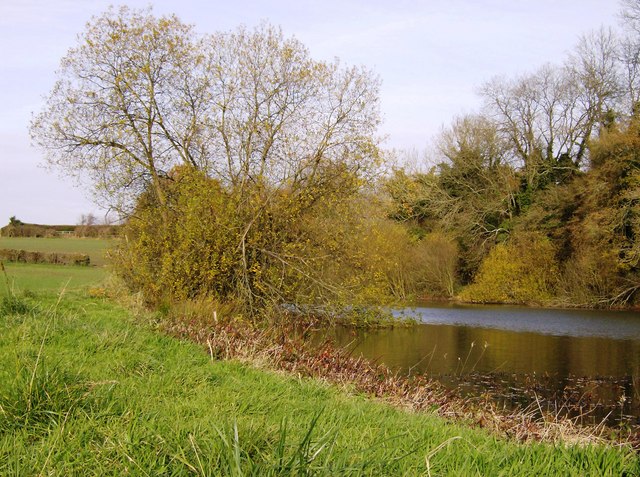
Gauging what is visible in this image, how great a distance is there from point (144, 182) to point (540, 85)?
32.9 metres

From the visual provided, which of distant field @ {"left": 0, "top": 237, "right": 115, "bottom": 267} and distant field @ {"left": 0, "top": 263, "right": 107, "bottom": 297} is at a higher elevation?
distant field @ {"left": 0, "top": 237, "right": 115, "bottom": 267}

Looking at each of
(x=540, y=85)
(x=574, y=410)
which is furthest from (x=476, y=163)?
(x=574, y=410)

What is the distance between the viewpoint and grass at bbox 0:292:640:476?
277 cm

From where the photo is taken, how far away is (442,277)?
40125 mm

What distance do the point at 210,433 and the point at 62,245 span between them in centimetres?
4615

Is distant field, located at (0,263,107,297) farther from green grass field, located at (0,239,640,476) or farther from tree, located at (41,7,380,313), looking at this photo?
green grass field, located at (0,239,640,476)

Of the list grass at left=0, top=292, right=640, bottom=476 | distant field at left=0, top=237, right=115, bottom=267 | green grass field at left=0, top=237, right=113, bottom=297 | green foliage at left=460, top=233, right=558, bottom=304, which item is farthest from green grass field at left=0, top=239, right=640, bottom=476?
distant field at left=0, top=237, right=115, bottom=267

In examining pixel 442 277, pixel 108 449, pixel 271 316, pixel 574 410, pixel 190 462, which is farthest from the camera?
pixel 442 277

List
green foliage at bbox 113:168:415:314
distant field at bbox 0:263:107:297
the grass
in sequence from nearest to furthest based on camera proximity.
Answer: the grass, green foliage at bbox 113:168:415:314, distant field at bbox 0:263:107:297

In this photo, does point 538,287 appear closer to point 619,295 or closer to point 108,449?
point 619,295

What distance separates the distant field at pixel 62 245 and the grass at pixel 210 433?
33.5 metres

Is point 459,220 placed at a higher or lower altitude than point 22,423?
higher

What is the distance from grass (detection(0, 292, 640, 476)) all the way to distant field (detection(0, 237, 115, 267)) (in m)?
33.5

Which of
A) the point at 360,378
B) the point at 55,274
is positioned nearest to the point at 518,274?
the point at 55,274
